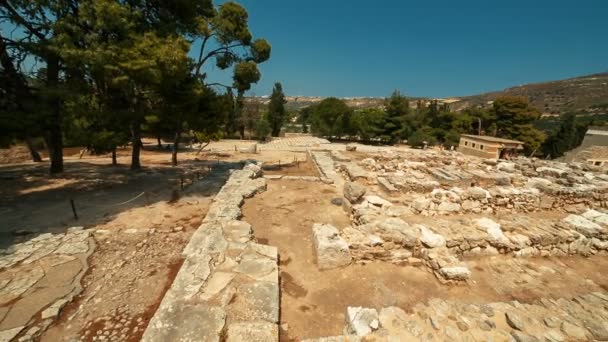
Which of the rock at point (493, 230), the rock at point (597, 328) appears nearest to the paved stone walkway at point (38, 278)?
the rock at point (597, 328)

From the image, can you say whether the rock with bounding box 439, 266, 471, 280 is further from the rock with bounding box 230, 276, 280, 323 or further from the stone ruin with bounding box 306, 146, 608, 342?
the rock with bounding box 230, 276, 280, 323

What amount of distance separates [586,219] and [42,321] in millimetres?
12333

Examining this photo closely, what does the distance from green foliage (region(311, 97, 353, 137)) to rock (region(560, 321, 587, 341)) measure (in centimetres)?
3226

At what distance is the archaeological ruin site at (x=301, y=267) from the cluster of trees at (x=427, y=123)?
23441 millimetres

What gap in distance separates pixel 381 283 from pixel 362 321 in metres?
1.56

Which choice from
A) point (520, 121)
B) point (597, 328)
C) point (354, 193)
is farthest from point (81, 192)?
point (520, 121)

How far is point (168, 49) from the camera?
7730 millimetres

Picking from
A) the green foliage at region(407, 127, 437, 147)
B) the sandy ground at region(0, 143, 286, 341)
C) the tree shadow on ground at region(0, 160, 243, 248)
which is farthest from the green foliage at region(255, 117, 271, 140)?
the sandy ground at region(0, 143, 286, 341)

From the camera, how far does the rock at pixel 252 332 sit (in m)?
3.16

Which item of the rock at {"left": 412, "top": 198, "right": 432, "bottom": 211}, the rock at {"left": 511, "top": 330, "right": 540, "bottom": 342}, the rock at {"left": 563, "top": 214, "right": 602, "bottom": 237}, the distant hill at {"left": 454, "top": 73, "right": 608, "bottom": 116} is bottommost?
the rock at {"left": 511, "top": 330, "right": 540, "bottom": 342}

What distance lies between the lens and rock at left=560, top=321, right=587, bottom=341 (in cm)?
330

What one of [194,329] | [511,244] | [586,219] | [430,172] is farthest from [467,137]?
[194,329]

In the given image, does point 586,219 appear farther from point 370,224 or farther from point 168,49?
point 168,49

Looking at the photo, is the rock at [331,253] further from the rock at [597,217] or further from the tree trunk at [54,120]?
the tree trunk at [54,120]
